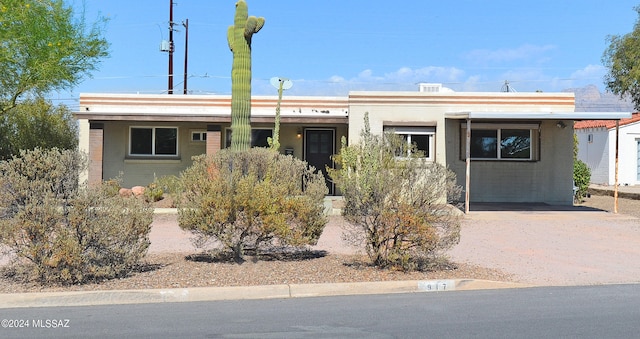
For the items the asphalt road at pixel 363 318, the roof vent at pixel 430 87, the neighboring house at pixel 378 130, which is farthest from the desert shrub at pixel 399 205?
the roof vent at pixel 430 87

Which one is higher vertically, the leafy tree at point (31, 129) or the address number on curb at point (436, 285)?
the leafy tree at point (31, 129)

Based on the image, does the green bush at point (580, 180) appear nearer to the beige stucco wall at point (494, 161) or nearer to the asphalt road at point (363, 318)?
the beige stucco wall at point (494, 161)

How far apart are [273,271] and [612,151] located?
2205 cm

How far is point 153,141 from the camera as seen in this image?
2083cm

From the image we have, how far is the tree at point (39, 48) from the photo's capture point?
17.7 m

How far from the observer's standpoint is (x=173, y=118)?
64.0 feet

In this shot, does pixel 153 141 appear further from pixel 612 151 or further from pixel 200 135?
pixel 612 151

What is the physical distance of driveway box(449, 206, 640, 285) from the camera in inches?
346

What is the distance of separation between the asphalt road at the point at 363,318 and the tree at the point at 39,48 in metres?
13.5

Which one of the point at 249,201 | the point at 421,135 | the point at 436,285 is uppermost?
the point at 421,135

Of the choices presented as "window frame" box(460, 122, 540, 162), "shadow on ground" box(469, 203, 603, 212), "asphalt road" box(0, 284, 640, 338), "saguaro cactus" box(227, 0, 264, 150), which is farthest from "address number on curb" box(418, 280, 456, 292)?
"window frame" box(460, 122, 540, 162)

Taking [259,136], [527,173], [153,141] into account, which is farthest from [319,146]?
[527,173]

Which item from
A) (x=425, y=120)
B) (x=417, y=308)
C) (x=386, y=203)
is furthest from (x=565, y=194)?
(x=417, y=308)

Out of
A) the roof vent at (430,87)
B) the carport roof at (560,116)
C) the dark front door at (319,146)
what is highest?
the roof vent at (430,87)
